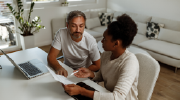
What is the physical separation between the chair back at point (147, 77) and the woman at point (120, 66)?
6cm

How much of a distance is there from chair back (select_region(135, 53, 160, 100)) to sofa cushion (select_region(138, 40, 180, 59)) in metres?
1.87

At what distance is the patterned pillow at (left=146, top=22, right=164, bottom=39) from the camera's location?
3346mm

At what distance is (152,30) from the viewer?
3.39 metres

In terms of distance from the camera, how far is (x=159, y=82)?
246cm

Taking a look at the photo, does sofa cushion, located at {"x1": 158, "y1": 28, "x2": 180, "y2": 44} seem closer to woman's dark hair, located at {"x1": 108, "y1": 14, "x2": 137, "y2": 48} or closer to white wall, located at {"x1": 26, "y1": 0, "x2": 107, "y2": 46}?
white wall, located at {"x1": 26, "y1": 0, "x2": 107, "y2": 46}

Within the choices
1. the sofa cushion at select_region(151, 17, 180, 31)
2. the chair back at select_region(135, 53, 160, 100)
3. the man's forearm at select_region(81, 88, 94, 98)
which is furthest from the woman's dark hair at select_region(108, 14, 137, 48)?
the sofa cushion at select_region(151, 17, 180, 31)

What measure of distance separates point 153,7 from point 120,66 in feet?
11.0

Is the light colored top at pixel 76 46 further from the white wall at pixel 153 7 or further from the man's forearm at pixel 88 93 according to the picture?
the white wall at pixel 153 7

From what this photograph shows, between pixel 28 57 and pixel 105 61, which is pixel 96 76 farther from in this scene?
pixel 28 57

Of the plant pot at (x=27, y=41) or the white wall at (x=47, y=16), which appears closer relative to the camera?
the plant pot at (x=27, y=41)

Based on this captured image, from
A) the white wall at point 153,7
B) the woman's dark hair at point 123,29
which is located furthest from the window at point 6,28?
the woman's dark hair at point 123,29

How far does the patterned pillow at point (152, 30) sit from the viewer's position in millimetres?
3346

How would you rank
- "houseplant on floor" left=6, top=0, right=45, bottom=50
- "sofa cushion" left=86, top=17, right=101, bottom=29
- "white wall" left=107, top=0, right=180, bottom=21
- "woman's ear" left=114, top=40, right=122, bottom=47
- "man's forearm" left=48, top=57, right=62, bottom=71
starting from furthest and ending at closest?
"sofa cushion" left=86, top=17, right=101, bottom=29 < "white wall" left=107, top=0, right=180, bottom=21 < "houseplant on floor" left=6, top=0, right=45, bottom=50 < "man's forearm" left=48, top=57, right=62, bottom=71 < "woman's ear" left=114, top=40, right=122, bottom=47

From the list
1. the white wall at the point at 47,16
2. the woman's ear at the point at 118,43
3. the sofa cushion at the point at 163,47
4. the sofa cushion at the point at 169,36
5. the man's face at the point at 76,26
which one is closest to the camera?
the woman's ear at the point at 118,43
